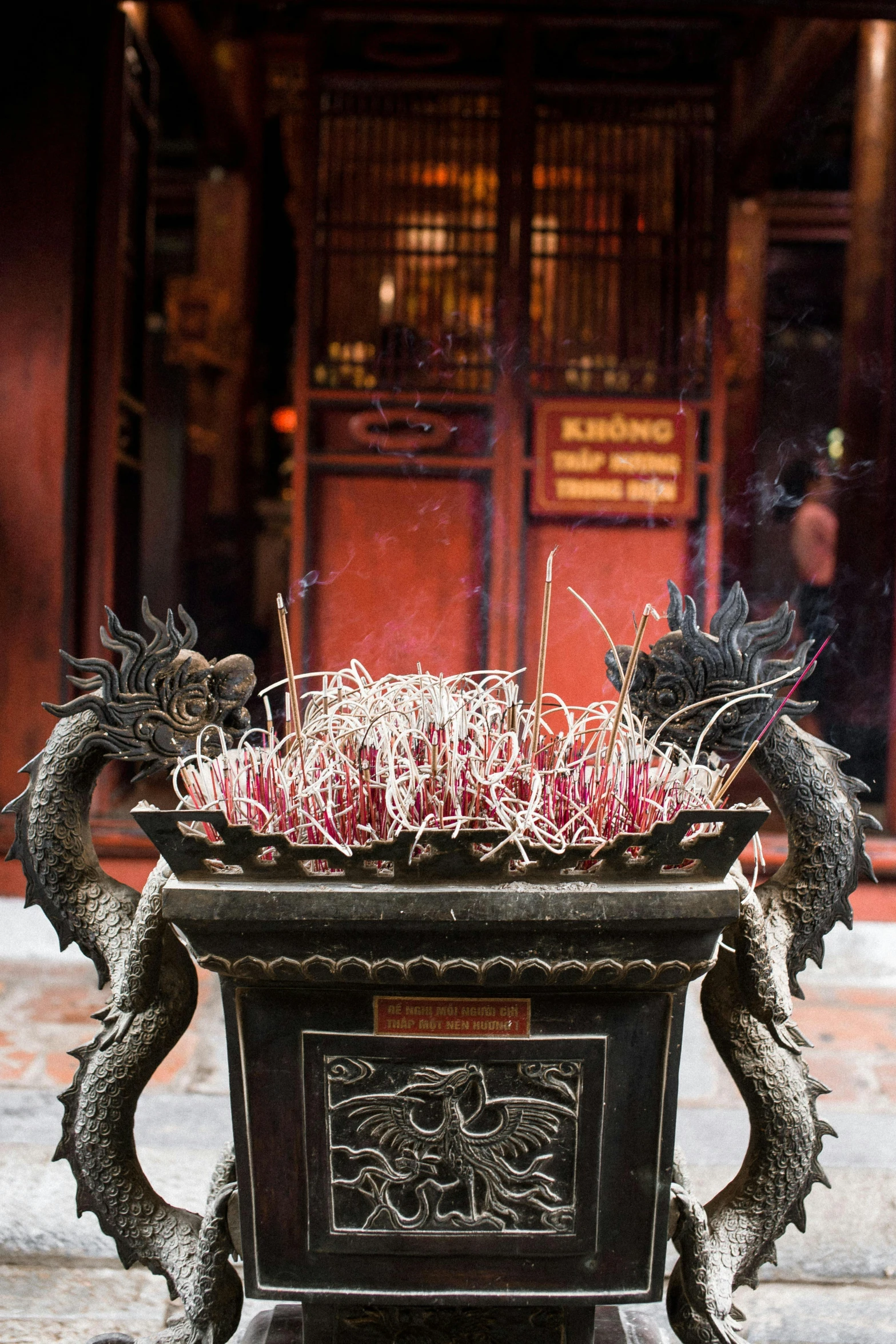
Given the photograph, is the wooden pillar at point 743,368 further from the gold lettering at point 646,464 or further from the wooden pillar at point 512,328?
the wooden pillar at point 512,328

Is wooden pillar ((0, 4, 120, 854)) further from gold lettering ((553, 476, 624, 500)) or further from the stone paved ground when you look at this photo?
gold lettering ((553, 476, 624, 500))

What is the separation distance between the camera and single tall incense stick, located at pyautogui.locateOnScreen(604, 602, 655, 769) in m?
1.65

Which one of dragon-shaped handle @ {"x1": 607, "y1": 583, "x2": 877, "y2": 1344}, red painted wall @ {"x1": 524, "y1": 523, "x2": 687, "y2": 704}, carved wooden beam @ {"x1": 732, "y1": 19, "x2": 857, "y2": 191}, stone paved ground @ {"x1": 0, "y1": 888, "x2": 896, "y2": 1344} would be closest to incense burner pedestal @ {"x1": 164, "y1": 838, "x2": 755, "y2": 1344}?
dragon-shaped handle @ {"x1": 607, "y1": 583, "x2": 877, "y2": 1344}

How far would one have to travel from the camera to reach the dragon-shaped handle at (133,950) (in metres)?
1.85

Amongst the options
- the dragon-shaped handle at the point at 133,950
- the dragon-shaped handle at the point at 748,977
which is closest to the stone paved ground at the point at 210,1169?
the dragon-shaped handle at the point at 748,977

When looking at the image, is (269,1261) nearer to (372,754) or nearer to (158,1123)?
(372,754)

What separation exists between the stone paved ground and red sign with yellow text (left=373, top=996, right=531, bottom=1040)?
2.32 feet

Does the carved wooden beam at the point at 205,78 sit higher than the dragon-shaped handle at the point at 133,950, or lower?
higher

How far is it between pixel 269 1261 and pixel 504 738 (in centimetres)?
76

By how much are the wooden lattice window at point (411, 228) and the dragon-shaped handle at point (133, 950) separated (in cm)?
309

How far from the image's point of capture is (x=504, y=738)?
1681 mm

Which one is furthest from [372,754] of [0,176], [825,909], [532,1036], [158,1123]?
[0,176]

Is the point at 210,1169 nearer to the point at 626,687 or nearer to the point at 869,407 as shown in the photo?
the point at 626,687

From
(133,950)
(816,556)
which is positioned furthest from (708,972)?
(816,556)
